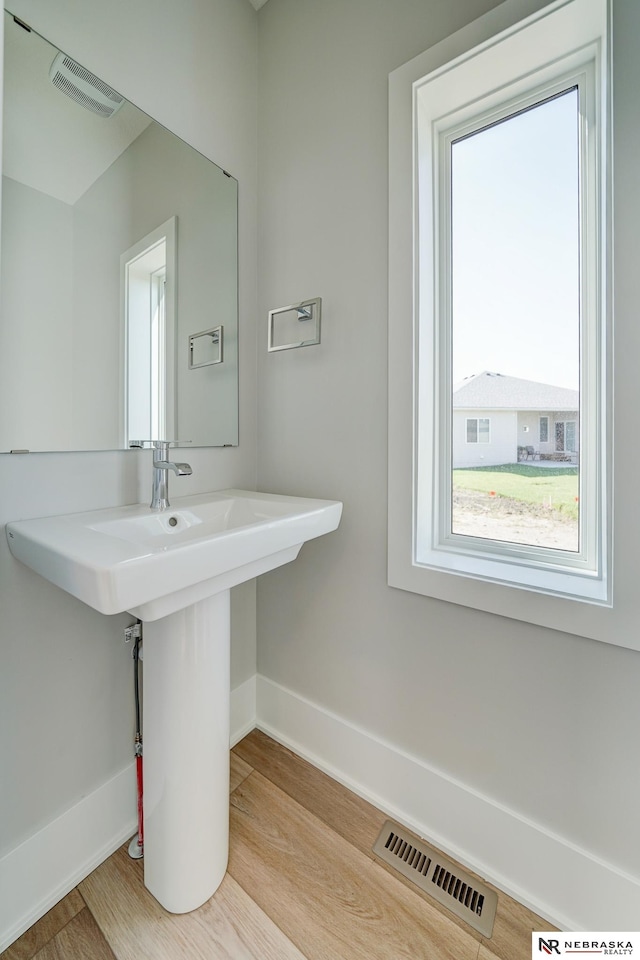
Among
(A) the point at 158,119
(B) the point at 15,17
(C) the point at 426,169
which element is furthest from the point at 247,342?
(B) the point at 15,17

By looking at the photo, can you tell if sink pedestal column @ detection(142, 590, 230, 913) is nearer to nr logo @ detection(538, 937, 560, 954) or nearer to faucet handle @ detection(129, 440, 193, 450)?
faucet handle @ detection(129, 440, 193, 450)

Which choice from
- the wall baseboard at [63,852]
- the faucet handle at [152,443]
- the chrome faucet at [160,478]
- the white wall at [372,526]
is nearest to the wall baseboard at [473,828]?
the white wall at [372,526]

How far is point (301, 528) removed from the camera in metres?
1.03

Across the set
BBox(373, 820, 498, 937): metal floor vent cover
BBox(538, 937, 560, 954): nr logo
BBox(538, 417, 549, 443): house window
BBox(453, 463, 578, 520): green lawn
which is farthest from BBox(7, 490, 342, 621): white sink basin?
BBox(538, 937, 560, 954): nr logo

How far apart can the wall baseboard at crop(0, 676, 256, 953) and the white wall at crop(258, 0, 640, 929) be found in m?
0.58

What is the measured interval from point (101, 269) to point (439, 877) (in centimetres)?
181

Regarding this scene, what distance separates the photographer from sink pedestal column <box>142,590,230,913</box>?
3.08 ft

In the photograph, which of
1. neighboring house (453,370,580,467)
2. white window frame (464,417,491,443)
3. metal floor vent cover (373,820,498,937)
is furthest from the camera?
white window frame (464,417,491,443)

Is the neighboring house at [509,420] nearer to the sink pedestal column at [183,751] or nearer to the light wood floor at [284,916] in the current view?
the sink pedestal column at [183,751]

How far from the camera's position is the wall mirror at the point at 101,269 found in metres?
0.94

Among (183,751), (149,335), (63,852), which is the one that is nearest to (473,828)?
(183,751)

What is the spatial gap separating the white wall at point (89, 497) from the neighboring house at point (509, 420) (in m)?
0.82

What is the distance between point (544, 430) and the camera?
3.62 ft

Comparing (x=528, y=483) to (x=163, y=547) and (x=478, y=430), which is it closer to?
(x=478, y=430)
